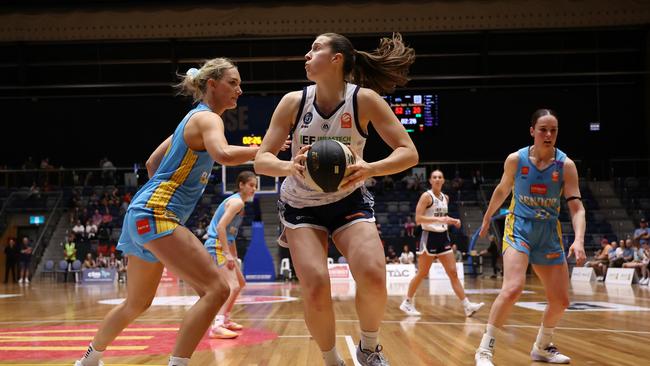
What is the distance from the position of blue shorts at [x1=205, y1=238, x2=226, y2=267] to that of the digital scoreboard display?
16.7 metres

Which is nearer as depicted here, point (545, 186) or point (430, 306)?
point (545, 186)

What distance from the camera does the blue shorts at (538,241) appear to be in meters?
5.07

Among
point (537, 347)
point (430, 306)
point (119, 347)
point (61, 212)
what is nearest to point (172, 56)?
point (61, 212)

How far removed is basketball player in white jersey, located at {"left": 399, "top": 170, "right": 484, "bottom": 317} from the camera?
9352mm

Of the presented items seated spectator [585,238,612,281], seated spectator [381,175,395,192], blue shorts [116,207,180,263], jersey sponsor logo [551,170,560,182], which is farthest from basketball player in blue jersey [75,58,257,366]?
seated spectator [381,175,395,192]

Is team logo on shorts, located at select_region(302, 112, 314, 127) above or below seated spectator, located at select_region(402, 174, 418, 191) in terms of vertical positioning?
above

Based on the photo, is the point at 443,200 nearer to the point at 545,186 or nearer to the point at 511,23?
the point at 545,186

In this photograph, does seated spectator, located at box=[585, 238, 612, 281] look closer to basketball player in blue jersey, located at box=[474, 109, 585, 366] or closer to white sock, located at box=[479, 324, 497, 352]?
basketball player in blue jersey, located at box=[474, 109, 585, 366]

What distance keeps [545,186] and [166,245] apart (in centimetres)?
306

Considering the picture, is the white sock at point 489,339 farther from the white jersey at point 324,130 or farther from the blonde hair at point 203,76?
the blonde hair at point 203,76

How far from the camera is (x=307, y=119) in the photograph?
3.75 m

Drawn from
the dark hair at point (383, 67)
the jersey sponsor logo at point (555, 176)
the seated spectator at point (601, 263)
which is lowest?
the seated spectator at point (601, 263)

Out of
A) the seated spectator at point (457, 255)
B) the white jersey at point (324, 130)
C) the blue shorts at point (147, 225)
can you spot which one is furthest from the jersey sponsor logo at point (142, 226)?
the seated spectator at point (457, 255)

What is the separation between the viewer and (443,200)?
9.84m
